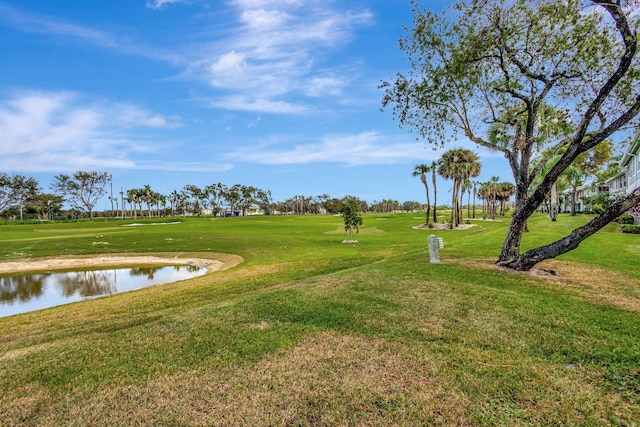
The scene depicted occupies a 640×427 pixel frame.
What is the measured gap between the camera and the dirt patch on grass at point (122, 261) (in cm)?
2214

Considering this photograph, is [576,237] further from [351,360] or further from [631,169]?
[631,169]

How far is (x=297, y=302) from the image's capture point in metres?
7.45

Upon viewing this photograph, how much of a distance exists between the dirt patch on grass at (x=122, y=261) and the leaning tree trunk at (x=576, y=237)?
17.1 metres

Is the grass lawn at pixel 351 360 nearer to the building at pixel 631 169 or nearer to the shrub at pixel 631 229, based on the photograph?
the shrub at pixel 631 229

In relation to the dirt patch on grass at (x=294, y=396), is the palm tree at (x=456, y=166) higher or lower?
higher

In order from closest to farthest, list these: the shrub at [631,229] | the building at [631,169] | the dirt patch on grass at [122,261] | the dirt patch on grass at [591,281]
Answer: the dirt patch on grass at [591,281]
the shrub at [631,229]
the dirt patch on grass at [122,261]
the building at [631,169]

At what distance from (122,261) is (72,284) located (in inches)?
276

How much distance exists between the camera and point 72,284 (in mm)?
17797

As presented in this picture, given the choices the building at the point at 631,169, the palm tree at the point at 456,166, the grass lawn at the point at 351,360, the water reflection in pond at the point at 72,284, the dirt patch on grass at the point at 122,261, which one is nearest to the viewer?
the grass lawn at the point at 351,360

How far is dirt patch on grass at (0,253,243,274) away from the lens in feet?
72.7

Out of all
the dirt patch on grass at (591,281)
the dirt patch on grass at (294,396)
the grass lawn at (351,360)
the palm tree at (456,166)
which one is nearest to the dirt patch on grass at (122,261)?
the grass lawn at (351,360)

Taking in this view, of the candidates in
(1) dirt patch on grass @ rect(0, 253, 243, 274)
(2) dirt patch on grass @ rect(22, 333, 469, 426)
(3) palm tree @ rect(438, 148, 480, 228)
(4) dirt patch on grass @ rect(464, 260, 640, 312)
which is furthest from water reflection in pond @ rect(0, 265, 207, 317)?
(3) palm tree @ rect(438, 148, 480, 228)

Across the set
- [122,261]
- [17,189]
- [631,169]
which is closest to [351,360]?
[122,261]

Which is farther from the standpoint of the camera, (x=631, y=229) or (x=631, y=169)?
(x=631, y=169)
